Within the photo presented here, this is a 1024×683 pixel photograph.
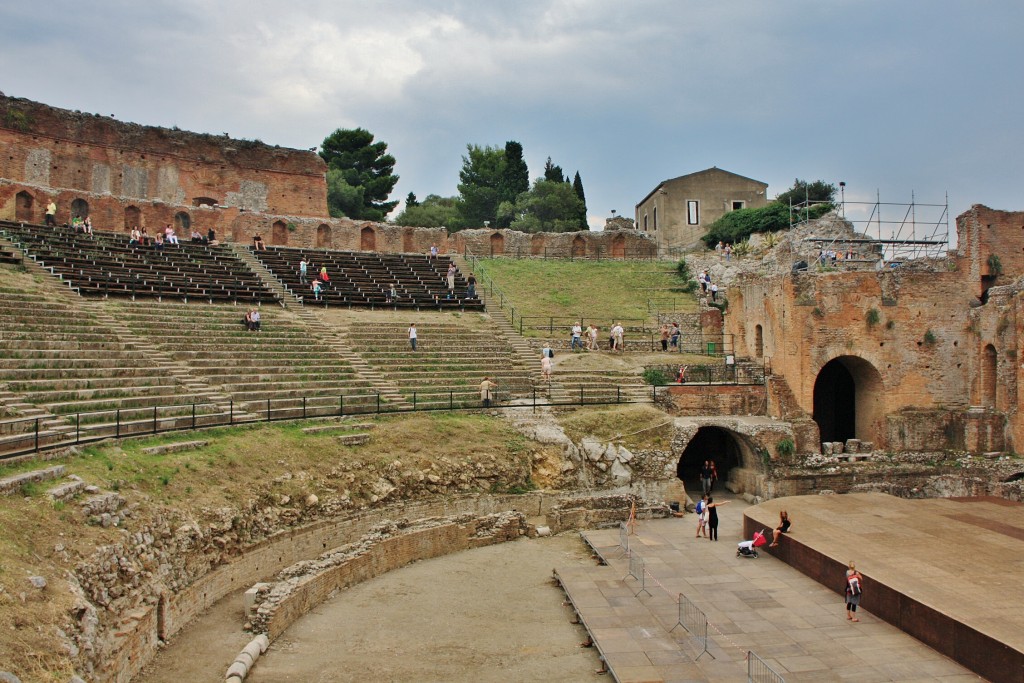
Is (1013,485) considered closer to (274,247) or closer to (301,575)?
(301,575)

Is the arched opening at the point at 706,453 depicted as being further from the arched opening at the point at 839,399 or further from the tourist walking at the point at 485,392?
the tourist walking at the point at 485,392

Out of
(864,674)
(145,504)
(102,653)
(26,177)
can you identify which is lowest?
(864,674)

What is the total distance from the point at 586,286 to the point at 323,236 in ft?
46.2

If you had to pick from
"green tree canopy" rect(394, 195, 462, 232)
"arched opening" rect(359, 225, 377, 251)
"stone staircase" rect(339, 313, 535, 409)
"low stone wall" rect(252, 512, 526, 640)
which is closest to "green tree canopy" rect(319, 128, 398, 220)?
"green tree canopy" rect(394, 195, 462, 232)

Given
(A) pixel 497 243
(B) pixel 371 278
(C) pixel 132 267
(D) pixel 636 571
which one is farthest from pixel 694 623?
(A) pixel 497 243

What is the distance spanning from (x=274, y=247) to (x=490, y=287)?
33.4 feet

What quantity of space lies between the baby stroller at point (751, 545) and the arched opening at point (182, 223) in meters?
30.0

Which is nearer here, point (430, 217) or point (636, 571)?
point (636, 571)

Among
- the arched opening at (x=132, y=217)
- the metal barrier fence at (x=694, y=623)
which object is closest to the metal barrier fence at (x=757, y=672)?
the metal barrier fence at (x=694, y=623)

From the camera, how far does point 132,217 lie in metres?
34.9

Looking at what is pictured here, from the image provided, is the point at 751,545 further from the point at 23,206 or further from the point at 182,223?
the point at 23,206

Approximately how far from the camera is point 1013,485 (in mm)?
18688

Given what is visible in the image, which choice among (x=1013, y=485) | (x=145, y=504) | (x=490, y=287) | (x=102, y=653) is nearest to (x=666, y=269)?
(x=490, y=287)

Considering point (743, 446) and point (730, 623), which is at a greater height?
point (743, 446)
